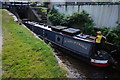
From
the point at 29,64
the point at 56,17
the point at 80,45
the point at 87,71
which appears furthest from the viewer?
the point at 56,17

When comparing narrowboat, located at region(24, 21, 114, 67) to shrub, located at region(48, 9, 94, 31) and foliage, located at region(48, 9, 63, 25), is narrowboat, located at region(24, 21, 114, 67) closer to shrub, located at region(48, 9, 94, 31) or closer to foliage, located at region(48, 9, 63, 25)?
shrub, located at region(48, 9, 94, 31)

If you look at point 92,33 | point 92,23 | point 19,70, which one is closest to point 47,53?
point 19,70

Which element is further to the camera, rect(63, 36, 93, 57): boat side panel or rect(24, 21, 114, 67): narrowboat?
rect(63, 36, 93, 57): boat side panel

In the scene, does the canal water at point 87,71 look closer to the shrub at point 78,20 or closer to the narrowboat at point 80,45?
the narrowboat at point 80,45

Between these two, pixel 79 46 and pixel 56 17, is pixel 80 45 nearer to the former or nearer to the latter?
pixel 79 46

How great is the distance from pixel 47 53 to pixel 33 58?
72 centimetres

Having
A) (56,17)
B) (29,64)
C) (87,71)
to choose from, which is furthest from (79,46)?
(56,17)

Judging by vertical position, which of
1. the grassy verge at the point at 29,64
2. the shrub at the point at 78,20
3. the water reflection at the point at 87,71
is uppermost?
the shrub at the point at 78,20

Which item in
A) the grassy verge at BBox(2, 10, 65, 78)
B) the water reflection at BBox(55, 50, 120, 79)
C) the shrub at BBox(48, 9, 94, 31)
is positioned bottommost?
the water reflection at BBox(55, 50, 120, 79)

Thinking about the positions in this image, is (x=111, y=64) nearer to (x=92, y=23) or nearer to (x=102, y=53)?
(x=102, y=53)

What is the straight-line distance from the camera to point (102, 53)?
21.9 feet

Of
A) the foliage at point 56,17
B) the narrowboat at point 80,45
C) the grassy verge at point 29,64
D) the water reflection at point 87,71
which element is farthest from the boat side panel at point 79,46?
the foliage at point 56,17

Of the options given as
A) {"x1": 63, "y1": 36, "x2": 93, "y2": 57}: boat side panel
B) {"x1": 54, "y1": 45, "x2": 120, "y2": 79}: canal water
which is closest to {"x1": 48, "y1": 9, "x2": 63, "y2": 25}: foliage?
{"x1": 63, "y1": 36, "x2": 93, "y2": 57}: boat side panel

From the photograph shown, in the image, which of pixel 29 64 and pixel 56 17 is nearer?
pixel 29 64
